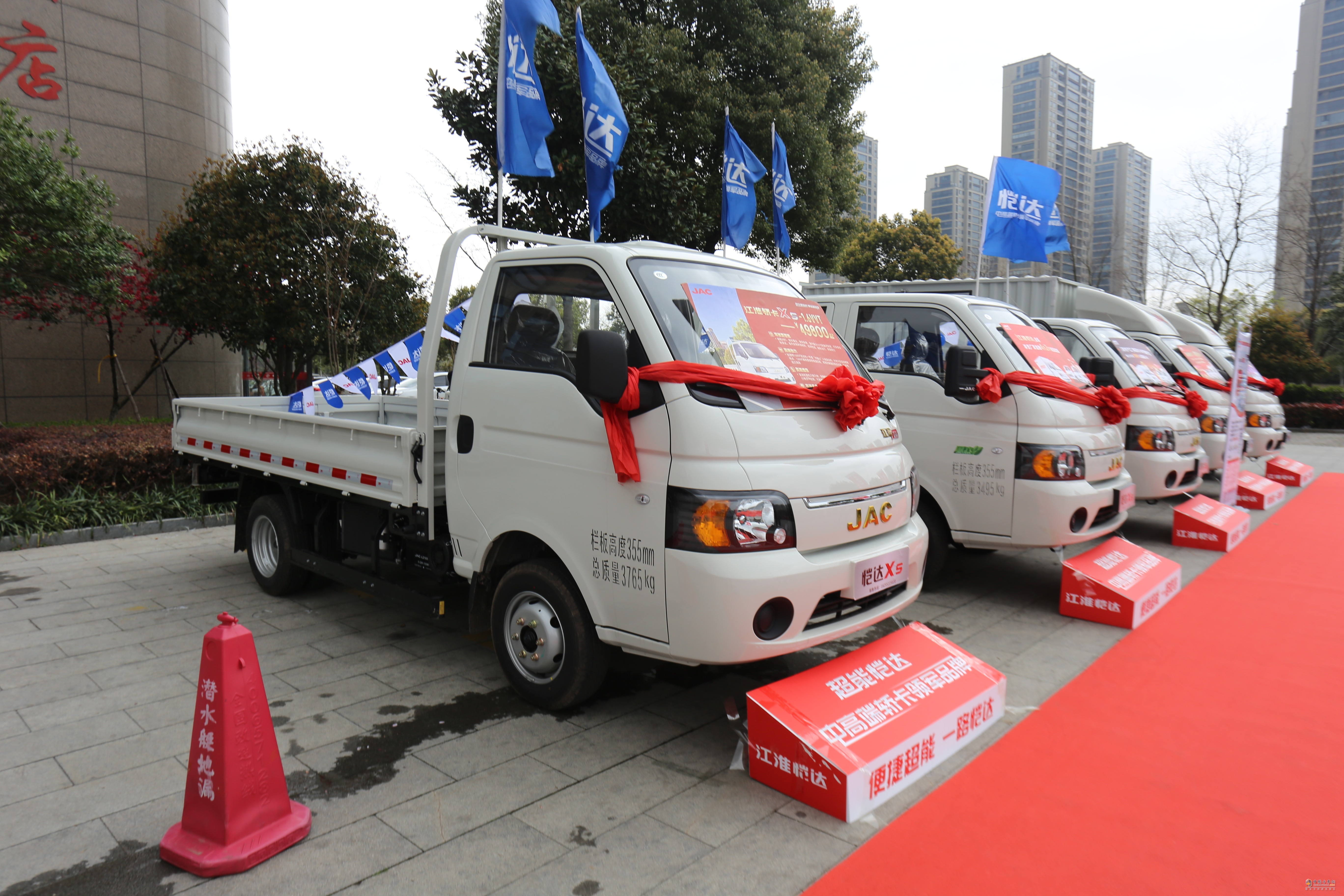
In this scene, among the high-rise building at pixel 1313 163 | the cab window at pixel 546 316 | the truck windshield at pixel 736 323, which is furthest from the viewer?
the high-rise building at pixel 1313 163

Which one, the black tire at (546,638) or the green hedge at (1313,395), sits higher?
the green hedge at (1313,395)

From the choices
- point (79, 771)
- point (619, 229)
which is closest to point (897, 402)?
point (79, 771)

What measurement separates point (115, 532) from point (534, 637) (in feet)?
21.0

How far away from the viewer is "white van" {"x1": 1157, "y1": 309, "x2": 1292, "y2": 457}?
1091 cm

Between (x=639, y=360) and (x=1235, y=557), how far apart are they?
270 inches

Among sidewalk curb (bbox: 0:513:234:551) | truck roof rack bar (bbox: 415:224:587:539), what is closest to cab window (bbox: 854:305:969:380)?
truck roof rack bar (bbox: 415:224:587:539)

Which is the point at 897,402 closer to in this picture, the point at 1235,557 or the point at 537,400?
the point at 537,400

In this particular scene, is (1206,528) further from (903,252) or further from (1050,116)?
(903,252)

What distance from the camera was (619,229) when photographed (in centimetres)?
1158

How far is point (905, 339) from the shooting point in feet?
19.4

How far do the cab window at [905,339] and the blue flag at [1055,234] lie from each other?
4581 mm

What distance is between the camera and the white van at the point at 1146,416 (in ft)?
23.7

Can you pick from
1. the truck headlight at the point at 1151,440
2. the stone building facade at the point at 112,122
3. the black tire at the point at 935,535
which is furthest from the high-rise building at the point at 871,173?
the black tire at the point at 935,535

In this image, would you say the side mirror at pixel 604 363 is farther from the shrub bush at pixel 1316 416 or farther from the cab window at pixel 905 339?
the shrub bush at pixel 1316 416
